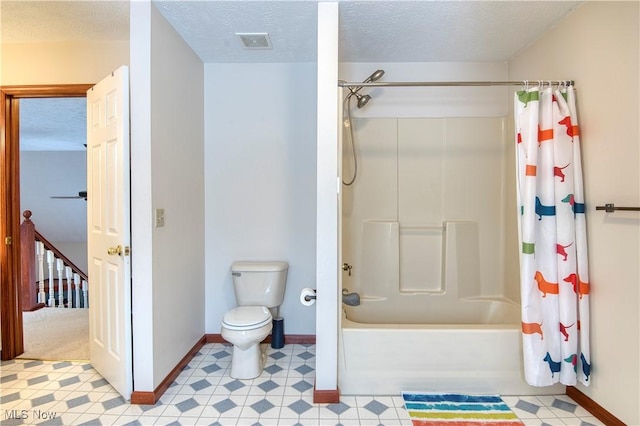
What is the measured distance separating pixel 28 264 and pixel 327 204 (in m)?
3.55

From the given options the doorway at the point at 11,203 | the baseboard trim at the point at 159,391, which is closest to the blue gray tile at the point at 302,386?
the baseboard trim at the point at 159,391

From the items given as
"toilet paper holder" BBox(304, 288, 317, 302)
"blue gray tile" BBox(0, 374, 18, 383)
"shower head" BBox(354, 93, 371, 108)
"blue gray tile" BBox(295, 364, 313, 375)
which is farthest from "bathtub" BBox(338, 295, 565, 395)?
"blue gray tile" BBox(0, 374, 18, 383)

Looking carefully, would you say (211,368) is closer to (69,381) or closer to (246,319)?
(246,319)

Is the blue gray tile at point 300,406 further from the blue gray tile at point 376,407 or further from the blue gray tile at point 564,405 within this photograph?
the blue gray tile at point 564,405

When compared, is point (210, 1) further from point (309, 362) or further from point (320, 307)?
point (309, 362)

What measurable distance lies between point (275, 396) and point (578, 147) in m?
2.23

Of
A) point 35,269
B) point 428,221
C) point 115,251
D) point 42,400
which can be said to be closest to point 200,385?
point 42,400

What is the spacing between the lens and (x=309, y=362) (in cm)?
243

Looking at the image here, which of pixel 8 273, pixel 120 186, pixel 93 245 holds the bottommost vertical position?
pixel 8 273

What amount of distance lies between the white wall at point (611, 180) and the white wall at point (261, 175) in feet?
5.84

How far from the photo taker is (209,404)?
6.22 ft

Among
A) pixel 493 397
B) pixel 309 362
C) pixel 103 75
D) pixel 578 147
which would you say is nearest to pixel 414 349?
pixel 493 397

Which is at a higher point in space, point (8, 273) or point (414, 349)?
point (8, 273)

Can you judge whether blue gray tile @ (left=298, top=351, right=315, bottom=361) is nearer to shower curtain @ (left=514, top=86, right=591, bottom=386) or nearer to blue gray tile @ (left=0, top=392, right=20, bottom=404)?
shower curtain @ (left=514, top=86, right=591, bottom=386)
